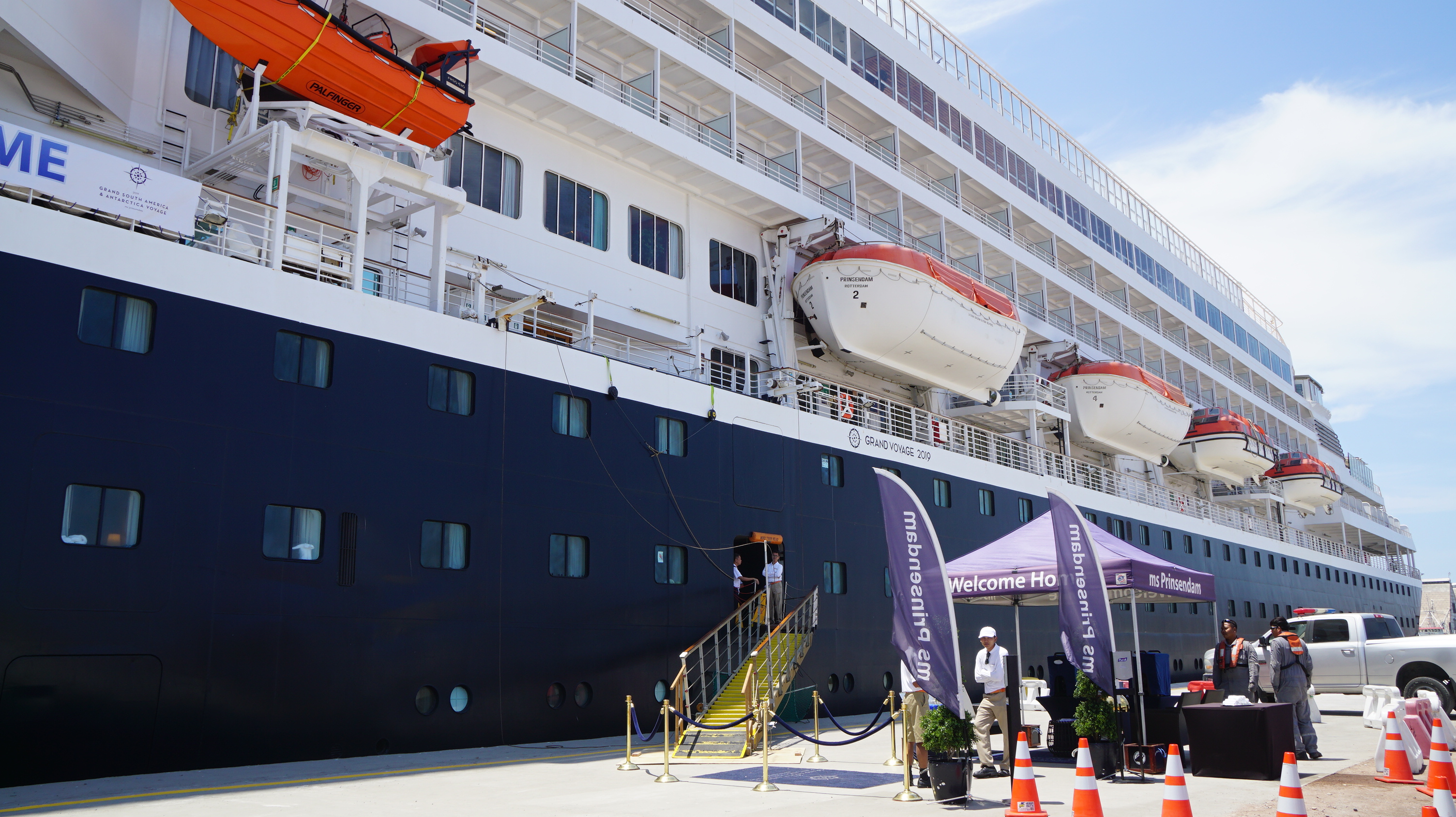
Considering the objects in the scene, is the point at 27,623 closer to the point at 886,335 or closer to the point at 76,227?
the point at 76,227

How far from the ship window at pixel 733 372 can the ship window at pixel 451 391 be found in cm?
583

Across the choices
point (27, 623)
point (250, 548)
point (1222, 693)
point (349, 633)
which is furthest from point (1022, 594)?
point (27, 623)

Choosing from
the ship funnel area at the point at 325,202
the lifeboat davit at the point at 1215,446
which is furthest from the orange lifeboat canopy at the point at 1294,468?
the ship funnel area at the point at 325,202

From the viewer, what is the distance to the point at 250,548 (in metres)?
10.4

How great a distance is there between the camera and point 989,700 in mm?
10195

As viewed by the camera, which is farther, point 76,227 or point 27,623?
point 76,227

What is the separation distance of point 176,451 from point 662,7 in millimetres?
13151

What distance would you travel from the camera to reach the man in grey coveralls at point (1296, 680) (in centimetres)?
1082

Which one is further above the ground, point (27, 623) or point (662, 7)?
point (662, 7)

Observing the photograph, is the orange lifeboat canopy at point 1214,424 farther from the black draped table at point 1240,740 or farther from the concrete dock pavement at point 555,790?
the black draped table at point 1240,740

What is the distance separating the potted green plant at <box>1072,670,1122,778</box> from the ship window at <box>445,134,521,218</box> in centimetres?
1057

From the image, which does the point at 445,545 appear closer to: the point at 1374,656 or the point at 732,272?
the point at 732,272

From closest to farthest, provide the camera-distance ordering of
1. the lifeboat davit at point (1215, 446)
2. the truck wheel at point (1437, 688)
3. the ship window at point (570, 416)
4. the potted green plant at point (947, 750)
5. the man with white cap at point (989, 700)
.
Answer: the potted green plant at point (947, 750) < the man with white cap at point (989, 700) < the ship window at point (570, 416) < the truck wheel at point (1437, 688) < the lifeboat davit at point (1215, 446)

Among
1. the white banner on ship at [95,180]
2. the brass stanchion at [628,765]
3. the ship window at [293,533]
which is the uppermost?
Result: the white banner on ship at [95,180]
